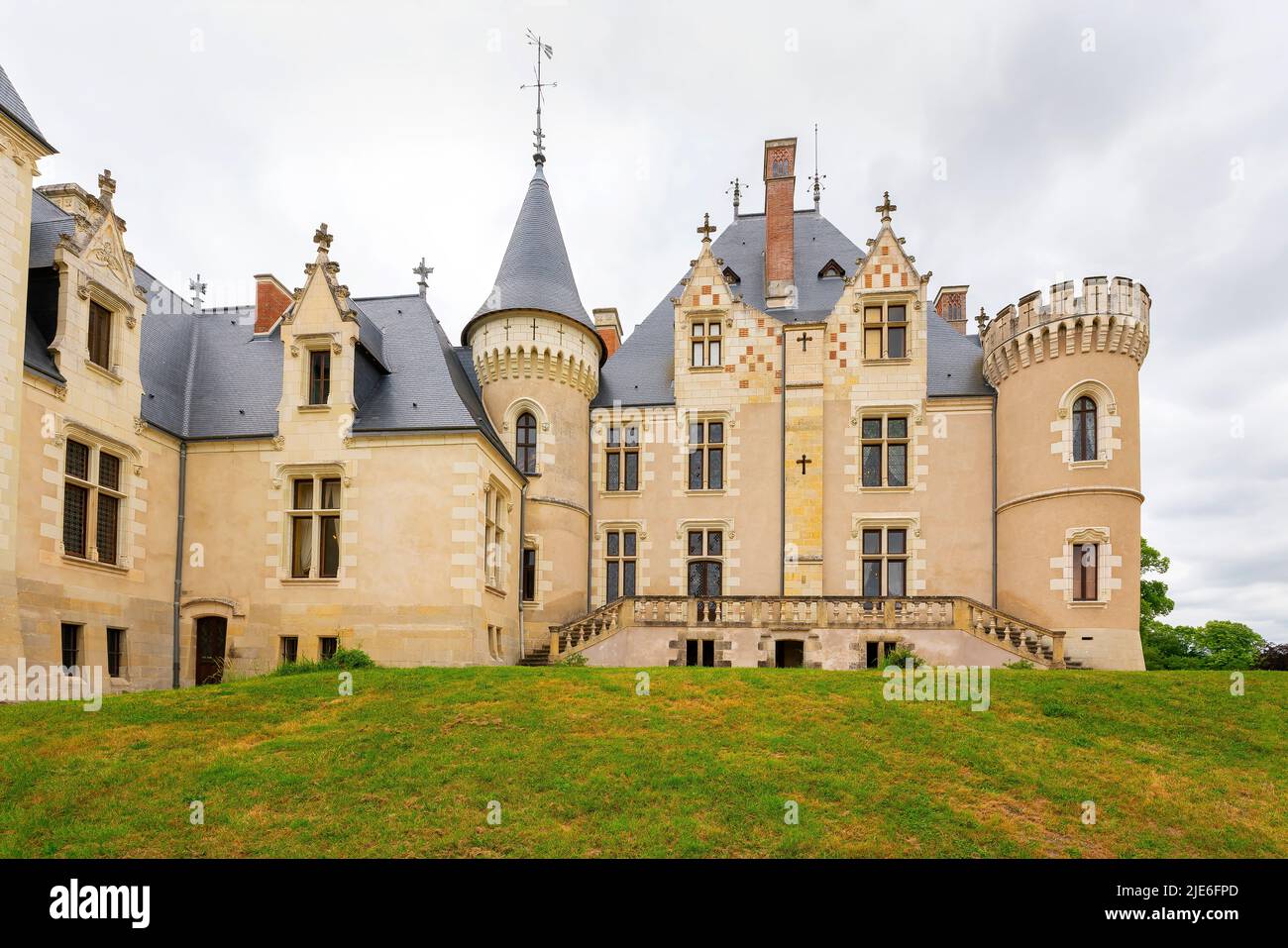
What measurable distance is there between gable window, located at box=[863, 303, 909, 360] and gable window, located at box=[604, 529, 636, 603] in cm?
945

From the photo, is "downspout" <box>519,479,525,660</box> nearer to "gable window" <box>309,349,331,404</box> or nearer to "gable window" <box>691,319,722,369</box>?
"gable window" <box>309,349,331,404</box>

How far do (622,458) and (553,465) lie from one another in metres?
2.37

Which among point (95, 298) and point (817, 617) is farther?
point (817, 617)

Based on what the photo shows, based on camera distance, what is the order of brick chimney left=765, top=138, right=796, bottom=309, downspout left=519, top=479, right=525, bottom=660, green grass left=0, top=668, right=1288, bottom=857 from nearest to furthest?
green grass left=0, top=668, right=1288, bottom=857 < downspout left=519, top=479, right=525, bottom=660 < brick chimney left=765, top=138, right=796, bottom=309

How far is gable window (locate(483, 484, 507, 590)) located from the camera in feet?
80.7

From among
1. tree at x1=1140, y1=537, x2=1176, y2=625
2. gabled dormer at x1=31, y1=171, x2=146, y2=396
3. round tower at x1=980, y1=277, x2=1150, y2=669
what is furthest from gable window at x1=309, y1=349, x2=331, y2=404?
tree at x1=1140, y1=537, x2=1176, y2=625

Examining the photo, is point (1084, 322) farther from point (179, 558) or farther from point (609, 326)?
point (179, 558)

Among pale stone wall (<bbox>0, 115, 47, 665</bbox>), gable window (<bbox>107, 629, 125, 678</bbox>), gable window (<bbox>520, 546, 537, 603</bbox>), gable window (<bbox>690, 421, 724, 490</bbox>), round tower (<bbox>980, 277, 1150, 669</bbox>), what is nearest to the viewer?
pale stone wall (<bbox>0, 115, 47, 665</bbox>)

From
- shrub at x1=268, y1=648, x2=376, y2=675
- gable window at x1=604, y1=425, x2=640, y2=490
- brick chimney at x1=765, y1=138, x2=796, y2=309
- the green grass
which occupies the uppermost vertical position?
brick chimney at x1=765, y1=138, x2=796, y2=309

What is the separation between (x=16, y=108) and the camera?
18.8 m

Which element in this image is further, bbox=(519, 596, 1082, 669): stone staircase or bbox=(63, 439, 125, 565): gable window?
bbox=(519, 596, 1082, 669): stone staircase

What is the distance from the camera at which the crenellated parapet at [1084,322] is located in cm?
2525

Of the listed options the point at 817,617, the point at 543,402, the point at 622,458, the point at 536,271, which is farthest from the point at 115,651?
the point at 817,617
